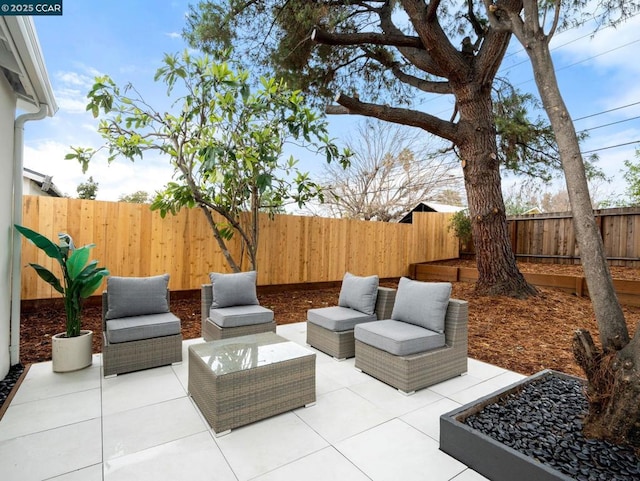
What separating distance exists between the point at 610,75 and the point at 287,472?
11244mm

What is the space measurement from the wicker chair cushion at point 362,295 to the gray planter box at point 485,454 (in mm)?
1595

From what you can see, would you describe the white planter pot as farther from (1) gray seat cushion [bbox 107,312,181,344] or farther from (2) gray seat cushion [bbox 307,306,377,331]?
(2) gray seat cushion [bbox 307,306,377,331]

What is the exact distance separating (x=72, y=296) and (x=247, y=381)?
2087 millimetres

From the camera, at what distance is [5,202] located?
2.87 meters

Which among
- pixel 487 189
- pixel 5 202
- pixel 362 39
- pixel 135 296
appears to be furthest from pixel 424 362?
pixel 362 39

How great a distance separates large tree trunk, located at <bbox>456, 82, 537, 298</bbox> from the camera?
18.3ft

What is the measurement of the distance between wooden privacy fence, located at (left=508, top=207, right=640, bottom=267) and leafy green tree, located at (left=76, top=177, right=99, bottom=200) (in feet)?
58.0

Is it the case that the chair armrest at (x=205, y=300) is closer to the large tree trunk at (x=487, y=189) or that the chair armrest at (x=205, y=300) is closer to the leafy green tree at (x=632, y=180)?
the large tree trunk at (x=487, y=189)

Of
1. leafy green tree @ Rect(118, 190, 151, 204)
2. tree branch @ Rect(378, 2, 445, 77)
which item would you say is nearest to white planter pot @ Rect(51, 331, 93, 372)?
tree branch @ Rect(378, 2, 445, 77)

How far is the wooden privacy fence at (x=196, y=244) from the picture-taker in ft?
15.8

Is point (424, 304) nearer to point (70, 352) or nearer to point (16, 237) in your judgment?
point (70, 352)

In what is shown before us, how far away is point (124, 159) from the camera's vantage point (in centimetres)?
493

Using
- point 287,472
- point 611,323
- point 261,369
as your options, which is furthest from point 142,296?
point 611,323

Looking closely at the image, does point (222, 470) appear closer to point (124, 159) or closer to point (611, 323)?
point (611, 323)
